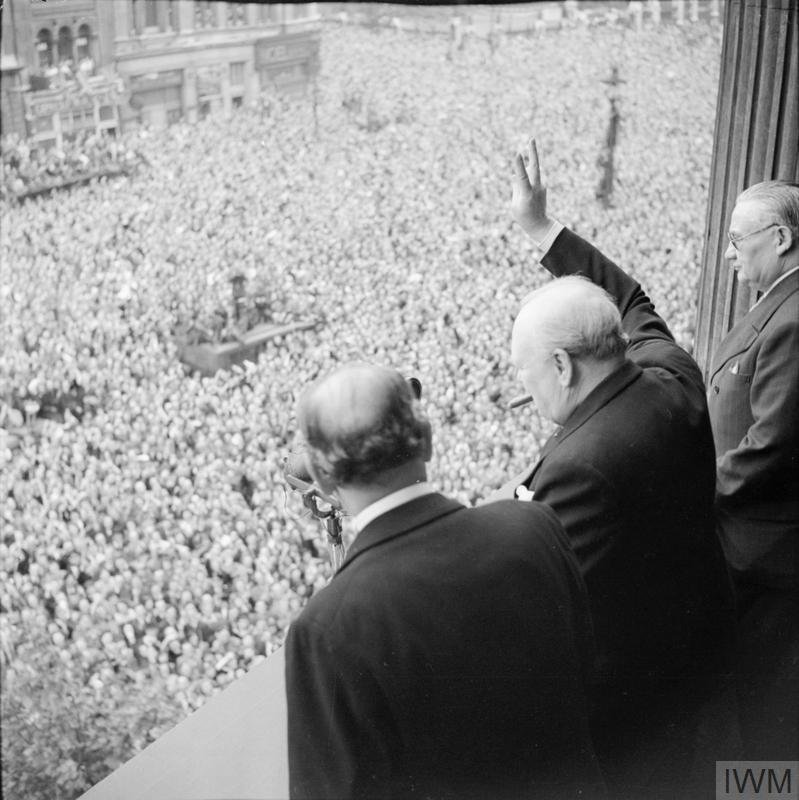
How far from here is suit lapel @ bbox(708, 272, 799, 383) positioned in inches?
75.1

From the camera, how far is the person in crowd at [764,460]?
1823 mm

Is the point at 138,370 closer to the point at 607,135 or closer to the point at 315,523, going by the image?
the point at 315,523

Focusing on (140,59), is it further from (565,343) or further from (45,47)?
(565,343)

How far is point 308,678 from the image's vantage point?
1.01m

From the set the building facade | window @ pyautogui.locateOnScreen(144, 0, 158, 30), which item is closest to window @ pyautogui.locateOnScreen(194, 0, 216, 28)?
the building facade

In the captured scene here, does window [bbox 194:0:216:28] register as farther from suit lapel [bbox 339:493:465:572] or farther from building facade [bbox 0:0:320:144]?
suit lapel [bbox 339:493:465:572]

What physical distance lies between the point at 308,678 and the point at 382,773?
5.6 inches

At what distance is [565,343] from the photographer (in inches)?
55.4

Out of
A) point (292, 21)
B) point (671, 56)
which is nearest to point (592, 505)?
point (292, 21)

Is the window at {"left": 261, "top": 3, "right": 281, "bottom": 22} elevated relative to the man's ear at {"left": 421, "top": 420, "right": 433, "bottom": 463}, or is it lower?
elevated

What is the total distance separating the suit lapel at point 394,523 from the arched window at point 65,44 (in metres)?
1.68

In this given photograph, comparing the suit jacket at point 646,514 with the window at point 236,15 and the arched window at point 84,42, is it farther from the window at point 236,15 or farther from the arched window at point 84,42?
the window at point 236,15

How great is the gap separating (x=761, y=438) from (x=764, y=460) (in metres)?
0.04

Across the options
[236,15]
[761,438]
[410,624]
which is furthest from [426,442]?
[236,15]
